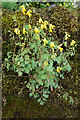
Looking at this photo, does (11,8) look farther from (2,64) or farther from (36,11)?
(2,64)

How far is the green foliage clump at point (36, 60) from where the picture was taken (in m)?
1.85

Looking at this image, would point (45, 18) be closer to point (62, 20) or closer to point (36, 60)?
point (62, 20)

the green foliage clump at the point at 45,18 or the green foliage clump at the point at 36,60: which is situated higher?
the green foliage clump at the point at 45,18

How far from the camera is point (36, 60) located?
195 centimetres

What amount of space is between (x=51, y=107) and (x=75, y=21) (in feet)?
4.70

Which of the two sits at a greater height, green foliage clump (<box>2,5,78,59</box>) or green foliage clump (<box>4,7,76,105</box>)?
green foliage clump (<box>2,5,78,59</box>)

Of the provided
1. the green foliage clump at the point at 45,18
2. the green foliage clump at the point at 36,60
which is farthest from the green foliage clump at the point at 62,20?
the green foliage clump at the point at 36,60

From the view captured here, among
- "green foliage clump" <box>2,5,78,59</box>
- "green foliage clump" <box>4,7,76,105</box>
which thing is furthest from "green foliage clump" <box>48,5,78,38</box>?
"green foliage clump" <box>4,7,76,105</box>

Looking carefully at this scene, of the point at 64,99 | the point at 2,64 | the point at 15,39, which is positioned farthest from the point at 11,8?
the point at 64,99

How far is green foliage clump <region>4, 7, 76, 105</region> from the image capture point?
185cm

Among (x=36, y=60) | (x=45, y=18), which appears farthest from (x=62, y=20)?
(x=36, y=60)

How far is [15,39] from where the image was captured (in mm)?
1931

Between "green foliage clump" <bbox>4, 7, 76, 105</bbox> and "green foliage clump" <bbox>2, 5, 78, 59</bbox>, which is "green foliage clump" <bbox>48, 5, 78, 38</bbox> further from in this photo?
"green foliage clump" <bbox>4, 7, 76, 105</bbox>

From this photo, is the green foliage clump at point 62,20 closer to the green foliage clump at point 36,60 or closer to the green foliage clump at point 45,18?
the green foliage clump at point 45,18
